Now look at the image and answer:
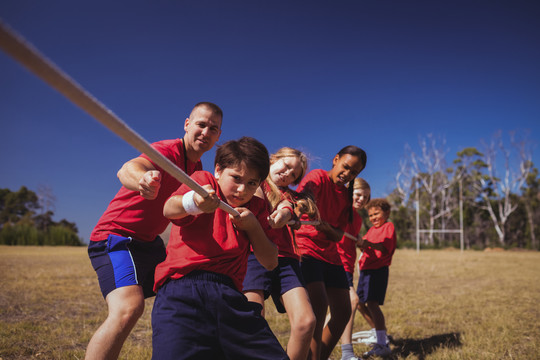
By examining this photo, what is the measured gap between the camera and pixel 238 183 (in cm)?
229

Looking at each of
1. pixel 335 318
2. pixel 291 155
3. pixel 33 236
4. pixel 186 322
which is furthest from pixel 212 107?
pixel 33 236

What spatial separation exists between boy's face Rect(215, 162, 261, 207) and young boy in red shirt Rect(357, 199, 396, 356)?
10.9 ft

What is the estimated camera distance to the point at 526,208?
42062mm

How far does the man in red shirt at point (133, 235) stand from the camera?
7.89 feet

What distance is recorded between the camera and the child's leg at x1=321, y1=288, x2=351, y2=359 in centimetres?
377

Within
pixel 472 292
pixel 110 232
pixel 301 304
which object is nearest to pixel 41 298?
pixel 110 232

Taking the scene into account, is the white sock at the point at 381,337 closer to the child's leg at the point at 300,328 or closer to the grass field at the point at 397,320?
the grass field at the point at 397,320

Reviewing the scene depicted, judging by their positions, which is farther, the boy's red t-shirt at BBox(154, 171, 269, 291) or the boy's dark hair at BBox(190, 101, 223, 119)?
the boy's dark hair at BBox(190, 101, 223, 119)

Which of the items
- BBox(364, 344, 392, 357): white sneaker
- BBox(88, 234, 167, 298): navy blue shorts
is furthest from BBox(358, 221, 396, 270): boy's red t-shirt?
BBox(88, 234, 167, 298): navy blue shorts

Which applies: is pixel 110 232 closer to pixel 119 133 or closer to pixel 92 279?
pixel 119 133

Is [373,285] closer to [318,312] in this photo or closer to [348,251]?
[348,251]

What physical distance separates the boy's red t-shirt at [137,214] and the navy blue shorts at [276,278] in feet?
2.77

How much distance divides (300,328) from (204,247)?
4.06 feet

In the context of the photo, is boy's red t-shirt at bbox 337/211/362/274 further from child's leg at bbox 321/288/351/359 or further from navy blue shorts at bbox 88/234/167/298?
navy blue shorts at bbox 88/234/167/298
